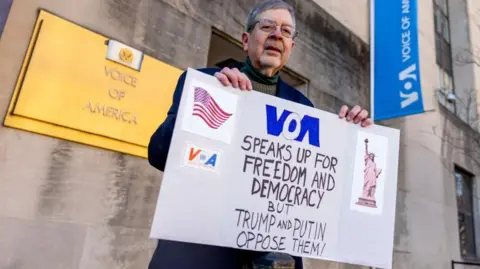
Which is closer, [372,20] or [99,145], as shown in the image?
[99,145]

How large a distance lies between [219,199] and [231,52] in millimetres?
4429

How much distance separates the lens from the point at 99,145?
3572 millimetres

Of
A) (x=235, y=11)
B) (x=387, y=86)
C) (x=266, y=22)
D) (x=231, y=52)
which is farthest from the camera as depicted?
(x=387, y=86)

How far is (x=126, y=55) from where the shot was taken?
387cm

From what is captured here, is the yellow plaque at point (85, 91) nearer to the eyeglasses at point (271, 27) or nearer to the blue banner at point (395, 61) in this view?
the eyeglasses at point (271, 27)

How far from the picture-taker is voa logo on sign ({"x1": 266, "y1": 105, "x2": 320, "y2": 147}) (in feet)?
5.34

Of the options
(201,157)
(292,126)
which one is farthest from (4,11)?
(292,126)

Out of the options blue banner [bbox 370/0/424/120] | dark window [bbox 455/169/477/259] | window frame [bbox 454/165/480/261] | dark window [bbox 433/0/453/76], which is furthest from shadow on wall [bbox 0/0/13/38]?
dark window [bbox 433/0/453/76]

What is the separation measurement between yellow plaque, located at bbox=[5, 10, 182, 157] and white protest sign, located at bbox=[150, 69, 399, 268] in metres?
2.43

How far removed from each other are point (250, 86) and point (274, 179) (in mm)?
425

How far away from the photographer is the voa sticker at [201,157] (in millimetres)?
1386

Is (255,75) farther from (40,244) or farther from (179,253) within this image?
(40,244)

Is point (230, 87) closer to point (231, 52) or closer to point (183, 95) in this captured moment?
point (183, 95)

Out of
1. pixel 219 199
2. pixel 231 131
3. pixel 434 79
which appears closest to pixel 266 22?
pixel 231 131
